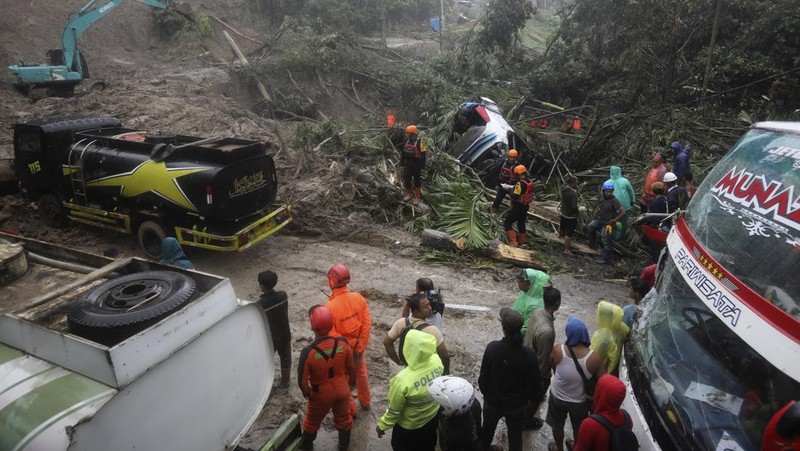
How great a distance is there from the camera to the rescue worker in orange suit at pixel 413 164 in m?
9.91

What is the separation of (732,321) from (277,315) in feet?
12.9

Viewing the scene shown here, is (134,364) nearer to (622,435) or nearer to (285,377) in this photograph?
(285,377)

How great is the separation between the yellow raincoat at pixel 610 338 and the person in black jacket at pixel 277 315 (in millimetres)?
2988

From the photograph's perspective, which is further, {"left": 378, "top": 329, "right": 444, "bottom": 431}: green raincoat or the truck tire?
{"left": 378, "top": 329, "right": 444, "bottom": 431}: green raincoat

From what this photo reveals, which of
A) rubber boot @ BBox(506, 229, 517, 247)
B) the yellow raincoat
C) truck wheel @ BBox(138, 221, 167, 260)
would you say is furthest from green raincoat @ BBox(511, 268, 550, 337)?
truck wheel @ BBox(138, 221, 167, 260)

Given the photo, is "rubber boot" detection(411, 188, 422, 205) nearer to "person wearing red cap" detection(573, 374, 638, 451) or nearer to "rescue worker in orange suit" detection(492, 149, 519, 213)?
"rescue worker in orange suit" detection(492, 149, 519, 213)

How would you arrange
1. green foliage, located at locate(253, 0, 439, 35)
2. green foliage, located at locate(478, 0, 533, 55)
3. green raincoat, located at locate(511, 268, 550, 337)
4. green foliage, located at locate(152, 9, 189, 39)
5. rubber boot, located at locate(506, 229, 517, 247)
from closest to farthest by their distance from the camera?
green raincoat, located at locate(511, 268, 550, 337), rubber boot, located at locate(506, 229, 517, 247), green foliage, located at locate(478, 0, 533, 55), green foliage, located at locate(152, 9, 189, 39), green foliage, located at locate(253, 0, 439, 35)

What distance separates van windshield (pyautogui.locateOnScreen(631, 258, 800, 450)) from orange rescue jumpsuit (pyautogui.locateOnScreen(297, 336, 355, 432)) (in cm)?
219

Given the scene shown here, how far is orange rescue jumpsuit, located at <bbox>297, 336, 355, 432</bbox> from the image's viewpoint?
3791 mm

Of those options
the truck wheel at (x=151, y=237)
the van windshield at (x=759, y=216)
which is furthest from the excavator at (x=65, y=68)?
the van windshield at (x=759, y=216)

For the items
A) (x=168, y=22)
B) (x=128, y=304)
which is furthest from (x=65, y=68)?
(x=128, y=304)

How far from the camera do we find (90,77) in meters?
17.2

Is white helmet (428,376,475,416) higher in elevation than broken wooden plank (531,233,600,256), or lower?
higher

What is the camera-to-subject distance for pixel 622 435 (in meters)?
2.99
